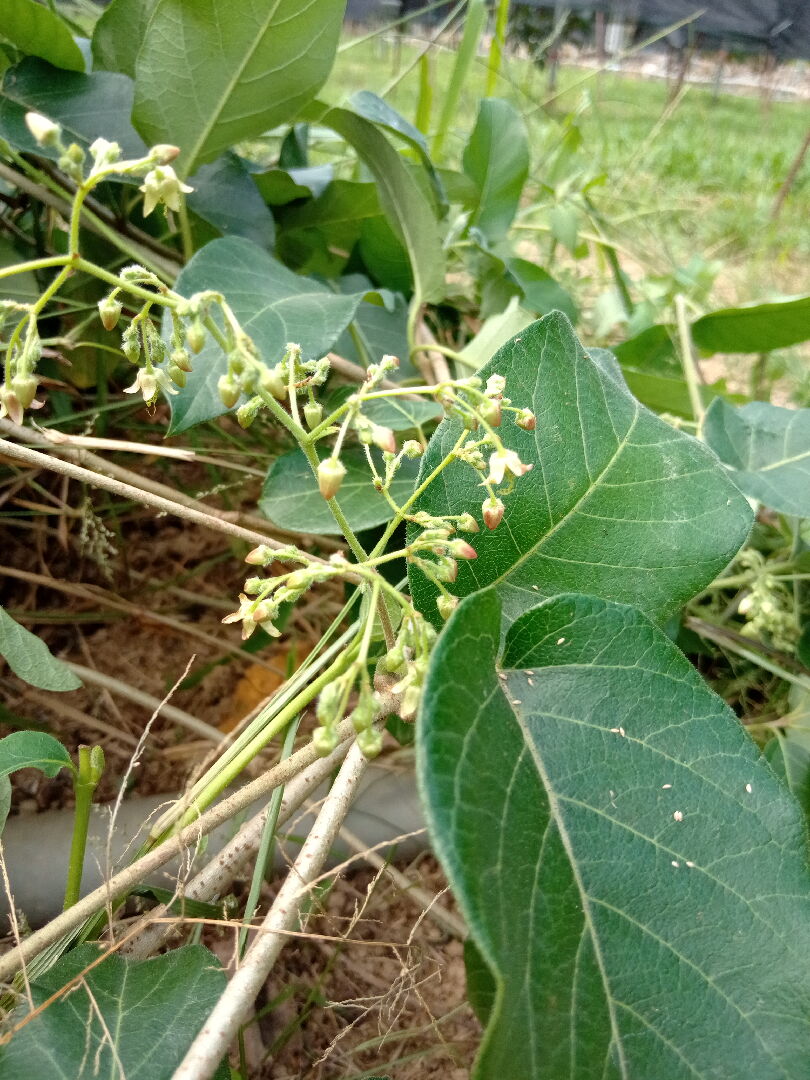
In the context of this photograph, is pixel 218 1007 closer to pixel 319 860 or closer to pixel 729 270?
pixel 319 860

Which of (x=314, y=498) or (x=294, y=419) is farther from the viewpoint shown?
(x=314, y=498)

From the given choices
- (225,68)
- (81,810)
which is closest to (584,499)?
(81,810)

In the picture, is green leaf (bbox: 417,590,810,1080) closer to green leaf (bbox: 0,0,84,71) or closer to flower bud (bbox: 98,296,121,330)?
flower bud (bbox: 98,296,121,330)

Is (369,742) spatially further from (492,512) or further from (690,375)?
(690,375)

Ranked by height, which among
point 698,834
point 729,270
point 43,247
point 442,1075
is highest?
point 43,247

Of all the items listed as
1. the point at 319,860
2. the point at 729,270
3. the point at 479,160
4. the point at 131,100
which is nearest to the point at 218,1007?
the point at 319,860

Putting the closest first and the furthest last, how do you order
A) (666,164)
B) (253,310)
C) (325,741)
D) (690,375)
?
1. (325,741)
2. (253,310)
3. (690,375)
4. (666,164)

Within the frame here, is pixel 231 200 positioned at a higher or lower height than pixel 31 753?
higher
